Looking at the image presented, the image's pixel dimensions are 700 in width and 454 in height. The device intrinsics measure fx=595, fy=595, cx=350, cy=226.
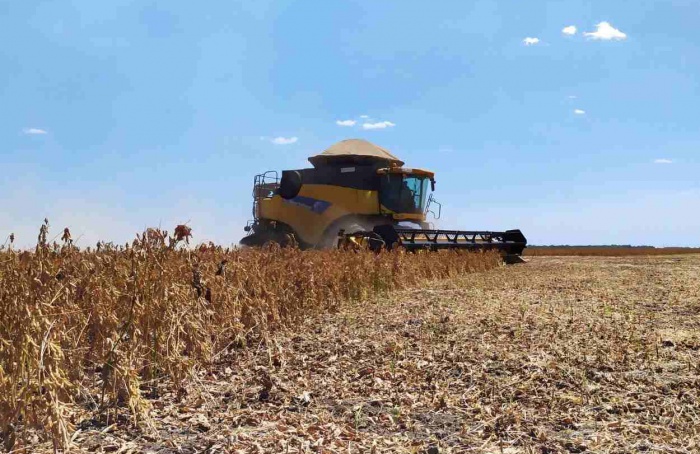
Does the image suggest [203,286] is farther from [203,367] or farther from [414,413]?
[414,413]

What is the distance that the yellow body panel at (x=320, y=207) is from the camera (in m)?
19.3

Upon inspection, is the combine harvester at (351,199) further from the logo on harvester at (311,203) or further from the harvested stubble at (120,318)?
the harvested stubble at (120,318)

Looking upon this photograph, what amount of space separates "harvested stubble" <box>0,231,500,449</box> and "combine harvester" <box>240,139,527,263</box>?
35.2 ft

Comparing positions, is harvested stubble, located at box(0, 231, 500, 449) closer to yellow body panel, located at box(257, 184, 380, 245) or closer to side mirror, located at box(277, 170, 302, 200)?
yellow body panel, located at box(257, 184, 380, 245)

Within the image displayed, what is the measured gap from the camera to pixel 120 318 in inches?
189

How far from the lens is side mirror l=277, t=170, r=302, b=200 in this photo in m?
20.2

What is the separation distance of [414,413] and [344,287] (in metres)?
5.82

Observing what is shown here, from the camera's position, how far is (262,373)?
5293 mm

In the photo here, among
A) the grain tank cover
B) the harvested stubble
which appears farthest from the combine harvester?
the harvested stubble

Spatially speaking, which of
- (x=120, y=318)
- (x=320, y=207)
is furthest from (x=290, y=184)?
(x=120, y=318)

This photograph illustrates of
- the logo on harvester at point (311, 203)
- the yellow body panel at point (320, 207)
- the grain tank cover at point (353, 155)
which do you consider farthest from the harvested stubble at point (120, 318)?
the grain tank cover at point (353, 155)

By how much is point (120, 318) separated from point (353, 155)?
15.6 metres

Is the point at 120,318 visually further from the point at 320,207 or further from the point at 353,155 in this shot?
the point at 353,155

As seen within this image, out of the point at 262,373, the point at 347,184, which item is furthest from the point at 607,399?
the point at 347,184
